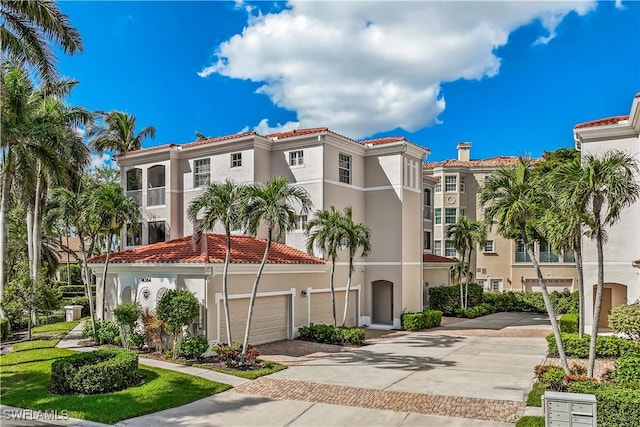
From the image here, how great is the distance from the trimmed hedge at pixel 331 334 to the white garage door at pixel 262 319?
830mm

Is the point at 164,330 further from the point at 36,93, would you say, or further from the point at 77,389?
the point at 36,93

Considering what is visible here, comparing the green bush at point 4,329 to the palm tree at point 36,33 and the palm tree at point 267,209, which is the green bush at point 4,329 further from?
the palm tree at point 267,209

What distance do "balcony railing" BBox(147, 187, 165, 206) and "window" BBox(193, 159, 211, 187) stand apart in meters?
2.32

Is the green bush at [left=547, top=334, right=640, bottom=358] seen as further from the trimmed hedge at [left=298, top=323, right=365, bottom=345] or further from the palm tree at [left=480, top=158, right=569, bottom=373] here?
the trimmed hedge at [left=298, top=323, right=365, bottom=345]

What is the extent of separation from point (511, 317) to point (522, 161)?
22.2m

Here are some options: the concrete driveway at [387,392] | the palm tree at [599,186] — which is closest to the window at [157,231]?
the concrete driveway at [387,392]

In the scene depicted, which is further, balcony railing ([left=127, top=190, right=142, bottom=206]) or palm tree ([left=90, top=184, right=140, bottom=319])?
balcony railing ([left=127, top=190, right=142, bottom=206])

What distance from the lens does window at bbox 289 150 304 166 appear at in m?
25.9

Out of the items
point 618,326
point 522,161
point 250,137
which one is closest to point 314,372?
point 522,161

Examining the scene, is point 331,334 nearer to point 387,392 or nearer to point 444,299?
point 387,392

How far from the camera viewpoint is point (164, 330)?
17.9 meters

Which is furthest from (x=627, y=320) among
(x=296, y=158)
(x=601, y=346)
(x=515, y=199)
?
(x=296, y=158)

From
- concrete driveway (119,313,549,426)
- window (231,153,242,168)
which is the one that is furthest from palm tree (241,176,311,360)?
window (231,153,242,168)

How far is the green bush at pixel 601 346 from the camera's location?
17.4 m
